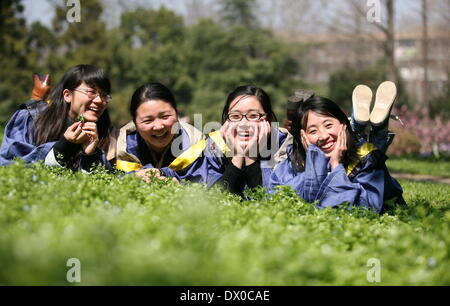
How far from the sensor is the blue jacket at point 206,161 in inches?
171

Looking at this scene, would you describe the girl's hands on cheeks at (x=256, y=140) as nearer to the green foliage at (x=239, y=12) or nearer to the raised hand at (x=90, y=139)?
the raised hand at (x=90, y=139)

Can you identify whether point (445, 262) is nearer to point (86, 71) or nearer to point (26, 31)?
point (86, 71)

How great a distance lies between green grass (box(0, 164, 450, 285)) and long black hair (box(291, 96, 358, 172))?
866mm

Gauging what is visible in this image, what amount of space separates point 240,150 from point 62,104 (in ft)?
5.62

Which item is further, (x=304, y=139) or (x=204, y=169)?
(x=204, y=169)

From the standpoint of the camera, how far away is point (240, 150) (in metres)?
4.16

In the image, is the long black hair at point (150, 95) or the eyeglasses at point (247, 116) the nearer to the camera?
the eyeglasses at point (247, 116)

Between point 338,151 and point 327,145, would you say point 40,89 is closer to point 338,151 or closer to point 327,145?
point 327,145

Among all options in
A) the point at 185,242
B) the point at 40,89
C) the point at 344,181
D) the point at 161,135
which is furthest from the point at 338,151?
the point at 40,89

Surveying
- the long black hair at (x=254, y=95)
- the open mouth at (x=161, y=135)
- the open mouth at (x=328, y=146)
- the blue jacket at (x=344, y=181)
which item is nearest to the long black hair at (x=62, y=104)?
the open mouth at (x=161, y=135)

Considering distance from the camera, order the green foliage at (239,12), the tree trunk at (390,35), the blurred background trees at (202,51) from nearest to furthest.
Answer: the tree trunk at (390,35), the blurred background trees at (202,51), the green foliage at (239,12)

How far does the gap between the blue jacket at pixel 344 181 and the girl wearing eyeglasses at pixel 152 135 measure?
1.05 metres
